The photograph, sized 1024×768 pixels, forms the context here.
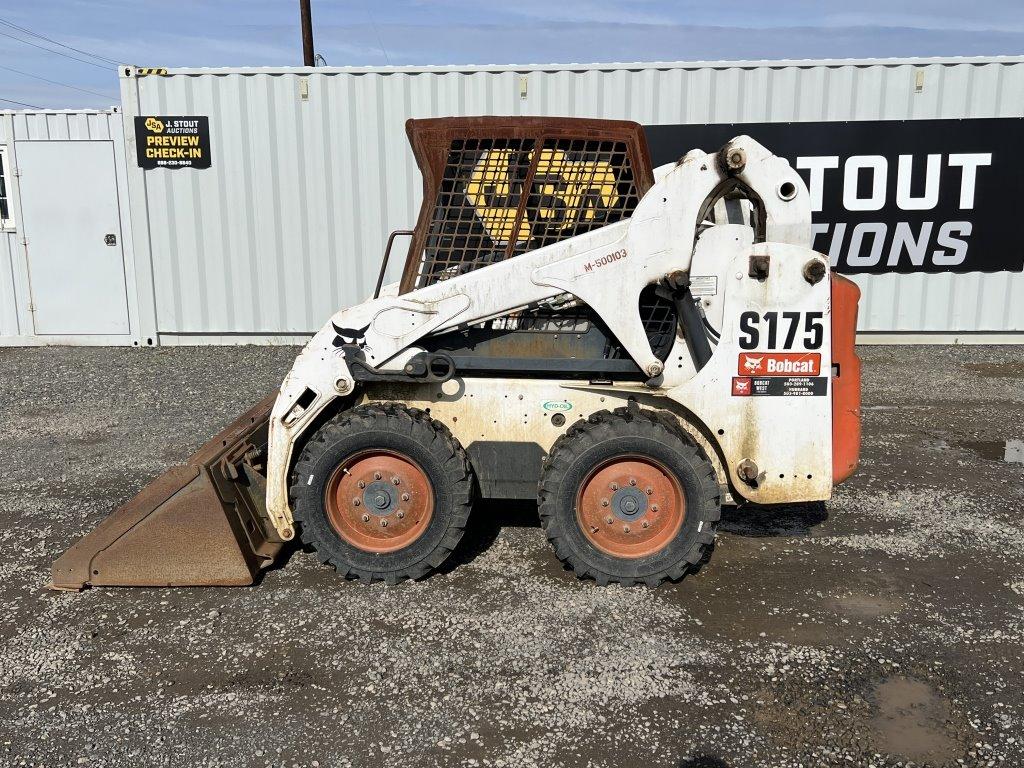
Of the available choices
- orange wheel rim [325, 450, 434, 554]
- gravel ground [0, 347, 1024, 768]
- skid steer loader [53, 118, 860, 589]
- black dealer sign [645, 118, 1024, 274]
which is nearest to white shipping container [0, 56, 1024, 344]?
black dealer sign [645, 118, 1024, 274]

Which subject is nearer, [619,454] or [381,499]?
[619,454]

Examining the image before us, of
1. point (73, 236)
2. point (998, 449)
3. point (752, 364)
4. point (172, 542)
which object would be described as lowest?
point (998, 449)

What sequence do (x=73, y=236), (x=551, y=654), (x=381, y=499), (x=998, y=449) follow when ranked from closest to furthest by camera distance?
(x=551, y=654) < (x=381, y=499) < (x=998, y=449) < (x=73, y=236)

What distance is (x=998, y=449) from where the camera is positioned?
6.50m

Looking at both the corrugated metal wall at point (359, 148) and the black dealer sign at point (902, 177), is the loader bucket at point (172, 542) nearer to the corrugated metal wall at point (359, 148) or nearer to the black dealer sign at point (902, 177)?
the corrugated metal wall at point (359, 148)

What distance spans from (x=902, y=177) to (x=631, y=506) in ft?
26.3

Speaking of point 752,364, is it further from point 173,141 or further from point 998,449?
point 173,141

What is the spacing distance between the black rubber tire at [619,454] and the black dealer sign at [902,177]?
699cm

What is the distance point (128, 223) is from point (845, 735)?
35.3 feet

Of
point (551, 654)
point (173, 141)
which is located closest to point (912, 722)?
point (551, 654)

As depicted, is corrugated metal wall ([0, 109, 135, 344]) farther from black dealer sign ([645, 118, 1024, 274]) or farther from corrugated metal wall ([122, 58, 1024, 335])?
black dealer sign ([645, 118, 1024, 274])

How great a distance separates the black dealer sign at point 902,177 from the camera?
1009 cm

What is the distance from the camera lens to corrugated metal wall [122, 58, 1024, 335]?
1011cm

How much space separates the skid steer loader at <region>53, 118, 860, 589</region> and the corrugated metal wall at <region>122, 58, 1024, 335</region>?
21.3 ft
